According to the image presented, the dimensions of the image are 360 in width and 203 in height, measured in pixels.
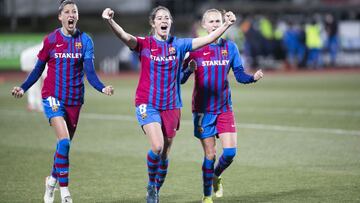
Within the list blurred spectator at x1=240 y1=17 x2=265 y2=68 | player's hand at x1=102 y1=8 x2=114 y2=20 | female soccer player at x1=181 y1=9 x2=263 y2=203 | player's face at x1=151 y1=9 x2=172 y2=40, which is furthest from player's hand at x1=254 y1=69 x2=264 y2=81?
blurred spectator at x1=240 y1=17 x2=265 y2=68

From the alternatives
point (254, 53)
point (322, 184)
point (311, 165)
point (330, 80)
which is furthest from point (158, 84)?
point (254, 53)

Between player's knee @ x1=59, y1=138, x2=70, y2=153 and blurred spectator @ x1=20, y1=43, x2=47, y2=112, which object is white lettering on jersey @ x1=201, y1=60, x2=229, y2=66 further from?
blurred spectator @ x1=20, y1=43, x2=47, y2=112

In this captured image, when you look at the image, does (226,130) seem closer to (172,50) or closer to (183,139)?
(172,50)

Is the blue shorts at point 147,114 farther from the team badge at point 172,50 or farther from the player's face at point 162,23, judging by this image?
the player's face at point 162,23

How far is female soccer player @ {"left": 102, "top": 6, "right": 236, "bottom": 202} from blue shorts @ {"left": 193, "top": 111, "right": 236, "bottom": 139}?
400 millimetres

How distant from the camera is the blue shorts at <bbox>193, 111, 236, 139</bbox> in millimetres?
8359

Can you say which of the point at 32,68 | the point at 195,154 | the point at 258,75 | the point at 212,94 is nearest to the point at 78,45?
the point at 212,94

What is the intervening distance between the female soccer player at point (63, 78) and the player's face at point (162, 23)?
0.82 metres

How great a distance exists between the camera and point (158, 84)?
795 cm

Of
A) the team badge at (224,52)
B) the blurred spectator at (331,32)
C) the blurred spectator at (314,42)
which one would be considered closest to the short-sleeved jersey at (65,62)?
the team badge at (224,52)

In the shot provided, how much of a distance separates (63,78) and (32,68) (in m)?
9.45

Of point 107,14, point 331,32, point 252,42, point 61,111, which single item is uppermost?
point 107,14

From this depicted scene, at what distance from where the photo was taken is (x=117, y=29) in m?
7.68

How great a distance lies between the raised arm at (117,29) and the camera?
24.9ft
